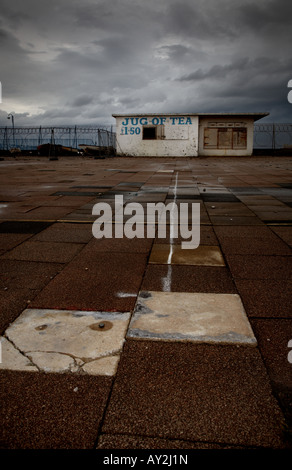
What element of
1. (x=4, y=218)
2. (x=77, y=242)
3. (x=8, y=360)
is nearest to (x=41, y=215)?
(x=4, y=218)

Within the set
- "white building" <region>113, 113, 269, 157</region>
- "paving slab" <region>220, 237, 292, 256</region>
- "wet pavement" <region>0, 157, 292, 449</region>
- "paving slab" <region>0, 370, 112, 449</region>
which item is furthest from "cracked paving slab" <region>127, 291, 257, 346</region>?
"white building" <region>113, 113, 269, 157</region>

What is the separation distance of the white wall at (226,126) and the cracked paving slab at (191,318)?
31056mm

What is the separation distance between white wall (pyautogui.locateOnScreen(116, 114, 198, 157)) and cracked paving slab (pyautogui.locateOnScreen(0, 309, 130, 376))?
30.8 meters

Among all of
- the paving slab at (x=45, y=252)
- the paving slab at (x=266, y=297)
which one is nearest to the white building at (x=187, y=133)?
the paving slab at (x=45, y=252)

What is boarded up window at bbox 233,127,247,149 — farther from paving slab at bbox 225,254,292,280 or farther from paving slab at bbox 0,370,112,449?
paving slab at bbox 0,370,112,449

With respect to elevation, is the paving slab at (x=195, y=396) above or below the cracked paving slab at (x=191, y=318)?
below

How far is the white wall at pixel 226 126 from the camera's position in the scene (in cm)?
3155

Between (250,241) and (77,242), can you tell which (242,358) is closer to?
(250,241)

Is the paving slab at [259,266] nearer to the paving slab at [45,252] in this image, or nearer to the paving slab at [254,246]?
the paving slab at [254,246]

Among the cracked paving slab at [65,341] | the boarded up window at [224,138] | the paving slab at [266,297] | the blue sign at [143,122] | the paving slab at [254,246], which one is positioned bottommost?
the cracked paving slab at [65,341]

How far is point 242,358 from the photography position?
2119mm

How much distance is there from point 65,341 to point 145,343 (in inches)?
22.3

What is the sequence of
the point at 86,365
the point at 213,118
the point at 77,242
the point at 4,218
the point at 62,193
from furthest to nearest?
the point at 213,118 → the point at 62,193 → the point at 4,218 → the point at 77,242 → the point at 86,365

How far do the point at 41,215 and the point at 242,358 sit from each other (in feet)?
17.6
